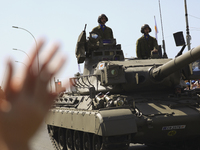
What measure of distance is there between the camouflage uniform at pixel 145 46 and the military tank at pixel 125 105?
0.94 meters

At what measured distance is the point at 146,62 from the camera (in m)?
10.1

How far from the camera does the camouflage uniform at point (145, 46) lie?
1194cm

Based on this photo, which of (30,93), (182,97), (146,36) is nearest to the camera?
(30,93)

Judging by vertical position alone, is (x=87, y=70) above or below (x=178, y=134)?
above

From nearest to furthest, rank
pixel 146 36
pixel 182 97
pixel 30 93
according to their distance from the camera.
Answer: pixel 30 93, pixel 182 97, pixel 146 36

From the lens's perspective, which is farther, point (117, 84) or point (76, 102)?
point (76, 102)

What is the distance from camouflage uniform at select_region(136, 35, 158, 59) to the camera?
39.2 feet

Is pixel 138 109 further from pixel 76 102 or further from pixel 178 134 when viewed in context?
pixel 76 102

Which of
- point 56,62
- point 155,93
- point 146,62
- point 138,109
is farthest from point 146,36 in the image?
point 56,62

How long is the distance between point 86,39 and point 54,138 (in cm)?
343

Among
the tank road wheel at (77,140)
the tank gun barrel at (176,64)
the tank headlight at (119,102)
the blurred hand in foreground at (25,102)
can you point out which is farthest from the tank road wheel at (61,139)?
the blurred hand in foreground at (25,102)

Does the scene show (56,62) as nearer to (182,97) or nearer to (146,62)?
(182,97)

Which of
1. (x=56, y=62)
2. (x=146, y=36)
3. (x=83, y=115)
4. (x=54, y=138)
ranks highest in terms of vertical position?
(x=146, y=36)

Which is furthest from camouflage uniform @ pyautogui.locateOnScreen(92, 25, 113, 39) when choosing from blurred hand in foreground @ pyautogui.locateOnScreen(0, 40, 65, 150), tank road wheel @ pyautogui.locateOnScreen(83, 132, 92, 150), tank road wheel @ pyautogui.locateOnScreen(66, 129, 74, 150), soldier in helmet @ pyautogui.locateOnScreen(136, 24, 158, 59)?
blurred hand in foreground @ pyautogui.locateOnScreen(0, 40, 65, 150)
